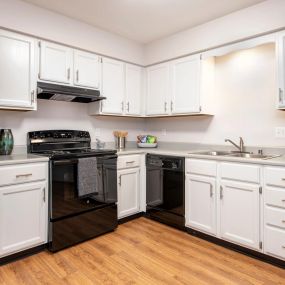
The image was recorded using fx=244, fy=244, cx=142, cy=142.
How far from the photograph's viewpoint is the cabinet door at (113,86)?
308cm

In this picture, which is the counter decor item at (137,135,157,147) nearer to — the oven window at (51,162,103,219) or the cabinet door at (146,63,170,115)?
the cabinet door at (146,63,170,115)

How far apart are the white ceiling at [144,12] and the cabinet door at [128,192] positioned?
175 centimetres

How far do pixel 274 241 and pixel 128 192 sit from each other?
63.5 inches

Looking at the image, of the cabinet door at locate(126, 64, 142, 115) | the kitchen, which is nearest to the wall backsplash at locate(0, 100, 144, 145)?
the kitchen

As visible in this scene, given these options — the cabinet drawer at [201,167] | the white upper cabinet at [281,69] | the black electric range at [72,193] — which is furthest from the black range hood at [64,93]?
the white upper cabinet at [281,69]

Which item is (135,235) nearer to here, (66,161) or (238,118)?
(66,161)

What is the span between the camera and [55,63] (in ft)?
8.58

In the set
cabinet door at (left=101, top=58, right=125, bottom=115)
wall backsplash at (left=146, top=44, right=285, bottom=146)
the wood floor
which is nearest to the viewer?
the wood floor

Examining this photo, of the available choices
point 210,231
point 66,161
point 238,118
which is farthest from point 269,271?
point 66,161

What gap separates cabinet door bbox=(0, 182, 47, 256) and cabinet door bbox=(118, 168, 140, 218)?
913 millimetres

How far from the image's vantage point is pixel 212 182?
7.97 feet

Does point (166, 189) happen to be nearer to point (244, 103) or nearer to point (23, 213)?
point (244, 103)

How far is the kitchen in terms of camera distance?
6.66 ft

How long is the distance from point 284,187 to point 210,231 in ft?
2.82
